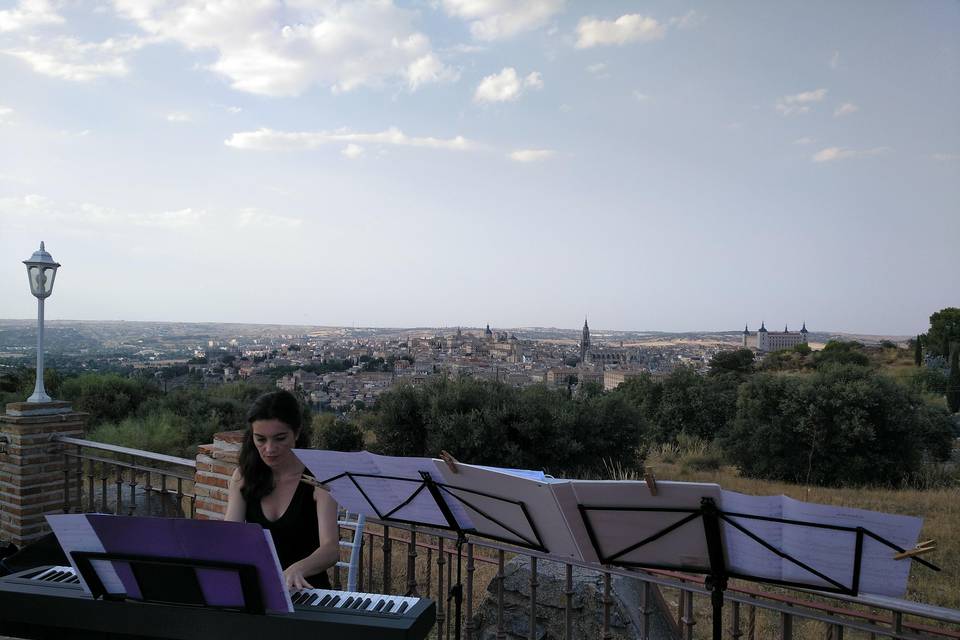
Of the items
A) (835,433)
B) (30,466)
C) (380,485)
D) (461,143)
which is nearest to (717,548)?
(380,485)

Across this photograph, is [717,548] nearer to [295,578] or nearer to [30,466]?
[295,578]

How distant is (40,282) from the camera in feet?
15.8

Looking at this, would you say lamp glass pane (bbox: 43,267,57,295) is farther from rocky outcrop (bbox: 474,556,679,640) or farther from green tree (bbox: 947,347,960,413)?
green tree (bbox: 947,347,960,413)

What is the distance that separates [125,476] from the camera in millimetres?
9453

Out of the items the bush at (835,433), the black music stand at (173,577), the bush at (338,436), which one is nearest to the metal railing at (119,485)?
the black music stand at (173,577)

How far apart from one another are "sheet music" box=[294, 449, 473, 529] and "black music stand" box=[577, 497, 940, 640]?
0.56 m

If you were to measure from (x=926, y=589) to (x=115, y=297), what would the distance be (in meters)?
15.3

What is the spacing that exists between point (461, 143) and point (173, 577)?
1449 cm

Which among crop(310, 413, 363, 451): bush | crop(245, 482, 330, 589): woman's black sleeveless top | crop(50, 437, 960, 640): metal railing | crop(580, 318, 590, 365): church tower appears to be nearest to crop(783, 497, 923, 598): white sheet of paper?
crop(50, 437, 960, 640): metal railing

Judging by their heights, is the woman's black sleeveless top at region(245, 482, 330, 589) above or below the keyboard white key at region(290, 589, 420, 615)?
below

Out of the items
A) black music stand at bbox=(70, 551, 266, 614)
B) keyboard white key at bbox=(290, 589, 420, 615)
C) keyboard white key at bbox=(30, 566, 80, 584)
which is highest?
black music stand at bbox=(70, 551, 266, 614)

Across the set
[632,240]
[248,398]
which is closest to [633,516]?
[248,398]

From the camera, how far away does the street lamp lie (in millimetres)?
4801

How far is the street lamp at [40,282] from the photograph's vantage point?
15.8ft
